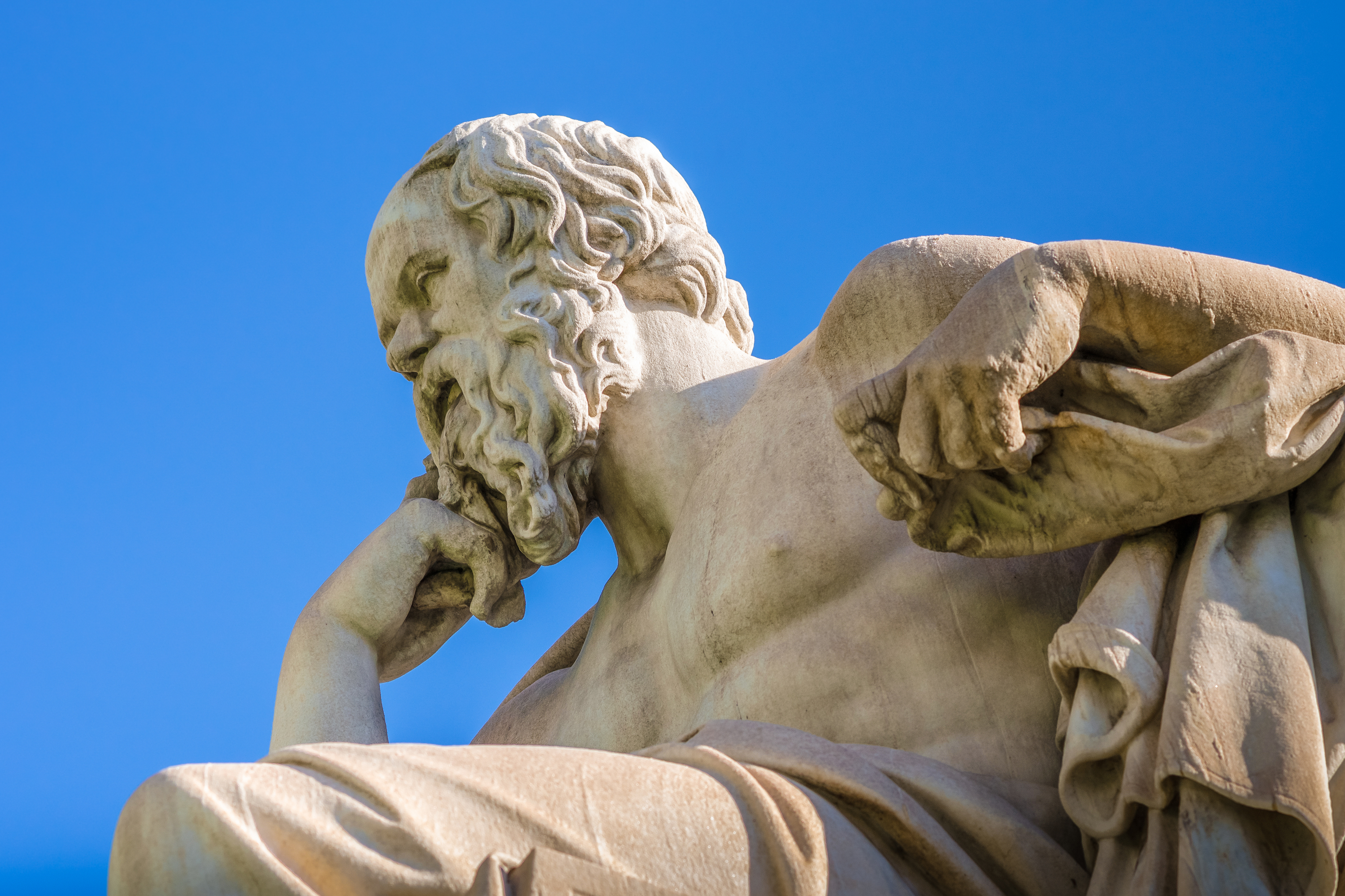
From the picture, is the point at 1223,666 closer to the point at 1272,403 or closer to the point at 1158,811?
the point at 1158,811

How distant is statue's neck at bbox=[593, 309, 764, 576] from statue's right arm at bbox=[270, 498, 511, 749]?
18.3 inches

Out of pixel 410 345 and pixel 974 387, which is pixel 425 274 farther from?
pixel 974 387

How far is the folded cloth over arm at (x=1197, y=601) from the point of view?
11.5 feet

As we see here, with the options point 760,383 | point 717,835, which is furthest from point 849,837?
point 760,383

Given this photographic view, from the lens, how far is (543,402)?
5.48m

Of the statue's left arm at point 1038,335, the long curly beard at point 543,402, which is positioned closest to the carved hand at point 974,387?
the statue's left arm at point 1038,335

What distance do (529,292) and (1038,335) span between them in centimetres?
214

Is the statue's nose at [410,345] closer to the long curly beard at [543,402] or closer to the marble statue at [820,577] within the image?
the marble statue at [820,577]

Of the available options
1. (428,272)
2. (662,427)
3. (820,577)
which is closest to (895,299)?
(820,577)

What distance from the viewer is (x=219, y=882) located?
3.22 meters

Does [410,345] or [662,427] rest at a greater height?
[410,345]

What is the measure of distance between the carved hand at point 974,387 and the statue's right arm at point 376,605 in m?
2.05

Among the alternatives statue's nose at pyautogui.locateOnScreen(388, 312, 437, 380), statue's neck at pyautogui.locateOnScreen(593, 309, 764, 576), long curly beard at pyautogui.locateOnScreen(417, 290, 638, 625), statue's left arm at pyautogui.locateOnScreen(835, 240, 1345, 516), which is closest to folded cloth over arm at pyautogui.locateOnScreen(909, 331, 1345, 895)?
statue's left arm at pyautogui.locateOnScreen(835, 240, 1345, 516)

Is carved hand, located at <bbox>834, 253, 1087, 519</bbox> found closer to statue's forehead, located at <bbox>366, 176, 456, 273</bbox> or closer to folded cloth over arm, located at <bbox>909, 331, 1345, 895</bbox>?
folded cloth over arm, located at <bbox>909, 331, 1345, 895</bbox>
